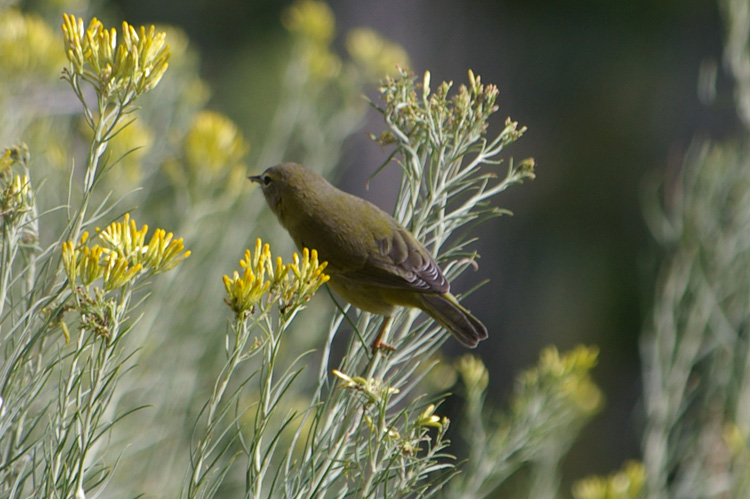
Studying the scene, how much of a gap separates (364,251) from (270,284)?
67 cm

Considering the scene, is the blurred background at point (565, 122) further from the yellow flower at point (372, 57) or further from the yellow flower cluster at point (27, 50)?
the yellow flower cluster at point (27, 50)

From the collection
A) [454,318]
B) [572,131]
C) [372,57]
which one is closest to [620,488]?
[454,318]

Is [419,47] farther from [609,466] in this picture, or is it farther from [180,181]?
[180,181]

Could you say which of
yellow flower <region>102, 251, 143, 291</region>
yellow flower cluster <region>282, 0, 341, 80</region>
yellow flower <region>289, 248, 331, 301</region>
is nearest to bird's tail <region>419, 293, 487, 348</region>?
yellow flower <region>289, 248, 331, 301</region>

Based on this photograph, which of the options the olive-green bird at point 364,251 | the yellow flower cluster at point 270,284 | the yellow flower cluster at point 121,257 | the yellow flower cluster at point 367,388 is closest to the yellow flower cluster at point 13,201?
the yellow flower cluster at point 121,257

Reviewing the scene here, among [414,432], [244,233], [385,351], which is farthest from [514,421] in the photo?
[244,233]

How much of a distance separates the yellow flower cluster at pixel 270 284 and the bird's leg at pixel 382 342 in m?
0.28

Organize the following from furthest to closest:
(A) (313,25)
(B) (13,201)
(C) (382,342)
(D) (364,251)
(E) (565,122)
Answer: (E) (565,122) → (A) (313,25) → (D) (364,251) → (C) (382,342) → (B) (13,201)

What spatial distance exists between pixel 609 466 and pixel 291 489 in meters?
4.51

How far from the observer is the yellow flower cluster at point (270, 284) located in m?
0.70

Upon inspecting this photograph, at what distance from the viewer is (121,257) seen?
70cm

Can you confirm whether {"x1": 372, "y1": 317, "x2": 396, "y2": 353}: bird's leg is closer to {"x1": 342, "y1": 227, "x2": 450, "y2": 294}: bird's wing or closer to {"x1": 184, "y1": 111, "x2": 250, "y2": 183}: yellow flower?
{"x1": 342, "y1": 227, "x2": 450, "y2": 294}: bird's wing

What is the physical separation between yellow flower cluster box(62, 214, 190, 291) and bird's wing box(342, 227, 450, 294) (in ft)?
1.61

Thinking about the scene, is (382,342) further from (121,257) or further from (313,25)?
(313,25)
